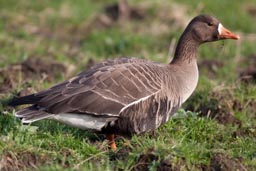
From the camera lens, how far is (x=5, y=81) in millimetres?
9633

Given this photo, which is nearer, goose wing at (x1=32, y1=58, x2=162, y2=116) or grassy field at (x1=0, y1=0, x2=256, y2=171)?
grassy field at (x1=0, y1=0, x2=256, y2=171)

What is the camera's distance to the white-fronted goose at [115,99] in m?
7.09

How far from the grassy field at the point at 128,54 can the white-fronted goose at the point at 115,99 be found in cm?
22

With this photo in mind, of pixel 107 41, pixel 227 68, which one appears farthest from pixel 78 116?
pixel 107 41

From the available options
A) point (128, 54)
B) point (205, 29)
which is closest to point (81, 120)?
point (205, 29)

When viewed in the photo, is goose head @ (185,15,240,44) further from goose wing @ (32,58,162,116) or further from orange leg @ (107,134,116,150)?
orange leg @ (107,134,116,150)

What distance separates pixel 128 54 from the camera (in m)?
12.2

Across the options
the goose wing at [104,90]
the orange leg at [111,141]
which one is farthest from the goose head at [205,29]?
the orange leg at [111,141]

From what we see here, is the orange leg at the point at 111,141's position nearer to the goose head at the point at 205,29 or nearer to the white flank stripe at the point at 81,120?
the white flank stripe at the point at 81,120

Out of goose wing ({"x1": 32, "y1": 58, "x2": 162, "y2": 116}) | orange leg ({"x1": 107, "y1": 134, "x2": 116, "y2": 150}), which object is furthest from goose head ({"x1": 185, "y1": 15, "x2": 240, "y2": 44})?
orange leg ({"x1": 107, "y1": 134, "x2": 116, "y2": 150})

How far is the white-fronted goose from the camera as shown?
279 inches

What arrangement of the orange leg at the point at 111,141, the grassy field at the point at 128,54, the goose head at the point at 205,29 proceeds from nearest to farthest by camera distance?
the grassy field at the point at 128,54
the orange leg at the point at 111,141
the goose head at the point at 205,29

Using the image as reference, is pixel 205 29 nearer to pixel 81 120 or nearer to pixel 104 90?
pixel 104 90

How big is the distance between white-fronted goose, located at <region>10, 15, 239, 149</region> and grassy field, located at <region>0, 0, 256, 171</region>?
8.5 inches
